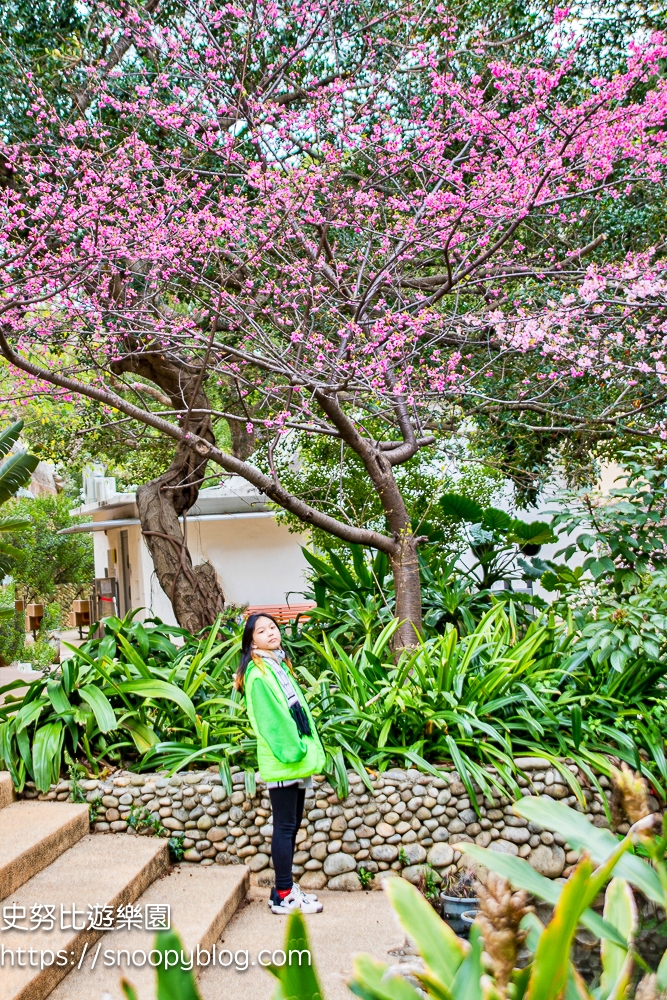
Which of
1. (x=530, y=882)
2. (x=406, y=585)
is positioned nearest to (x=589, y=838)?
(x=530, y=882)

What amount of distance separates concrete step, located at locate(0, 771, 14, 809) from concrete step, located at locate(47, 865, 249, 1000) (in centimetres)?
98

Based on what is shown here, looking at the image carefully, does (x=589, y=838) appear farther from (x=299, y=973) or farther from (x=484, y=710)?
(x=484, y=710)

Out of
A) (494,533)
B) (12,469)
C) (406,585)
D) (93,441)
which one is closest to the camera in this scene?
(12,469)

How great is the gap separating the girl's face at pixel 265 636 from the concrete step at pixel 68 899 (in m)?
1.20

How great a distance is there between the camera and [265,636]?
3863mm

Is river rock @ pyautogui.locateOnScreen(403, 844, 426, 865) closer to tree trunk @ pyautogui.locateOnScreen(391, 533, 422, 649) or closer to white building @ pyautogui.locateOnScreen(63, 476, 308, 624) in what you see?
tree trunk @ pyautogui.locateOnScreen(391, 533, 422, 649)

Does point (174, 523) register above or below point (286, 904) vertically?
above

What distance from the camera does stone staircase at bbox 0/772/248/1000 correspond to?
116 inches

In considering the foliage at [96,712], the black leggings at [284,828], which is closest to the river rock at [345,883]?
the black leggings at [284,828]

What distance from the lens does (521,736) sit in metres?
4.79

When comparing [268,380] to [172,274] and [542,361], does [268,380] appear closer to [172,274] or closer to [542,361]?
[172,274]

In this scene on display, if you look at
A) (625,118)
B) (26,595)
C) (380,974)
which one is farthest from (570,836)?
(26,595)

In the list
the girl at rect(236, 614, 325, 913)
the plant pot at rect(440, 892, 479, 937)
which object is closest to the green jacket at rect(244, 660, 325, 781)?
the girl at rect(236, 614, 325, 913)

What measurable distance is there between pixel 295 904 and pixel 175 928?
89 cm
